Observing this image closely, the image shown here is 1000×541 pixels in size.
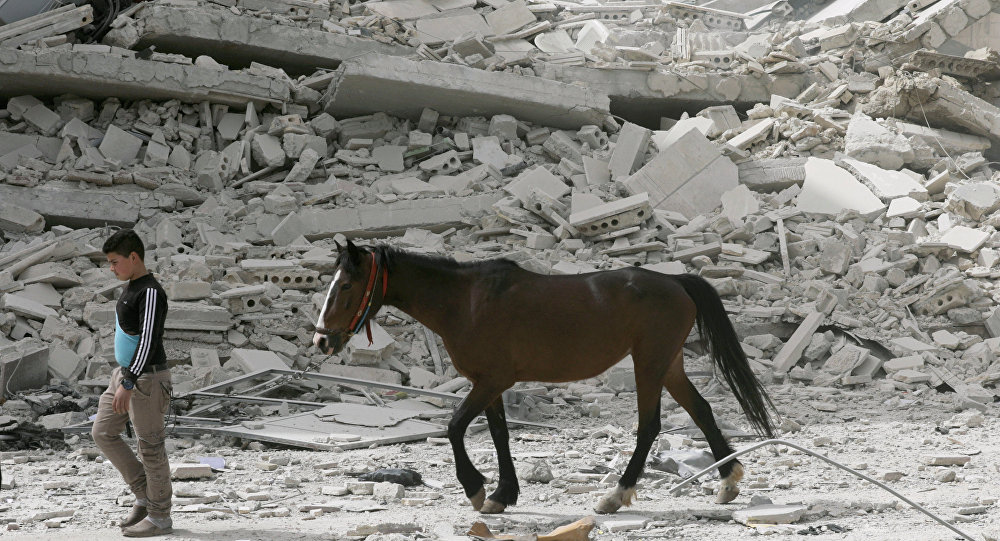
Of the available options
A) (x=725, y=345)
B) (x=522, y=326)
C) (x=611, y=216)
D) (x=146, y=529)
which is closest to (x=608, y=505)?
(x=522, y=326)

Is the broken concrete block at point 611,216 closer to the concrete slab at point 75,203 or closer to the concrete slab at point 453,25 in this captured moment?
the concrete slab at point 75,203

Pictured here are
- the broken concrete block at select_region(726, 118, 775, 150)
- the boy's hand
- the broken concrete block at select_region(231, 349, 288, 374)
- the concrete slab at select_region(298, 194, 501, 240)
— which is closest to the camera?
the boy's hand

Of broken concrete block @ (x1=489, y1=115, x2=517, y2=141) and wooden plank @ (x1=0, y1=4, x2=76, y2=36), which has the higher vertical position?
wooden plank @ (x1=0, y1=4, x2=76, y2=36)

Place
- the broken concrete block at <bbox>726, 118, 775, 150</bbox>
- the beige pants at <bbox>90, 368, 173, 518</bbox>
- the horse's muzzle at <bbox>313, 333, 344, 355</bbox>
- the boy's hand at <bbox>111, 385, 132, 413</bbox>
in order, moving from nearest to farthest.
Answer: the boy's hand at <bbox>111, 385, 132, 413</bbox> → the beige pants at <bbox>90, 368, 173, 518</bbox> → the horse's muzzle at <bbox>313, 333, 344, 355</bbox> → the broken concrete block at <bbox>726, 118, 775, 150</bbox>

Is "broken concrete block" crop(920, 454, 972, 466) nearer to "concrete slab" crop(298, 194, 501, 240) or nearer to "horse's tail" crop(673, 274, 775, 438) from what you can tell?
"horse's tail" crop(673, 274, 775, 438)

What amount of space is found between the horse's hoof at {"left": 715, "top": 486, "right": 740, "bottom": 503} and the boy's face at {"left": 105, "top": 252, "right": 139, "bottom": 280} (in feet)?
11.5

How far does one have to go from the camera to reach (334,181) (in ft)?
46.7

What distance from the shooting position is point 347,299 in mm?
5438

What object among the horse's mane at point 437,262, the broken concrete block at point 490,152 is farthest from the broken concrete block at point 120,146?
the horse's mane at point 437,262

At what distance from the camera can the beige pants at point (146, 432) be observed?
15.3 feet

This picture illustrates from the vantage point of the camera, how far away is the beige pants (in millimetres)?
4672

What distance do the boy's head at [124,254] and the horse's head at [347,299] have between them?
104 cm

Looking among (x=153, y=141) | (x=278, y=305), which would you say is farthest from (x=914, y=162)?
(x=153, y=141)

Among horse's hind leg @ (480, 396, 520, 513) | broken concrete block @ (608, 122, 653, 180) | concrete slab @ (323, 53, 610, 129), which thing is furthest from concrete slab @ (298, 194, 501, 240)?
horse's hind leg @ (480, 396, 520, 513)
